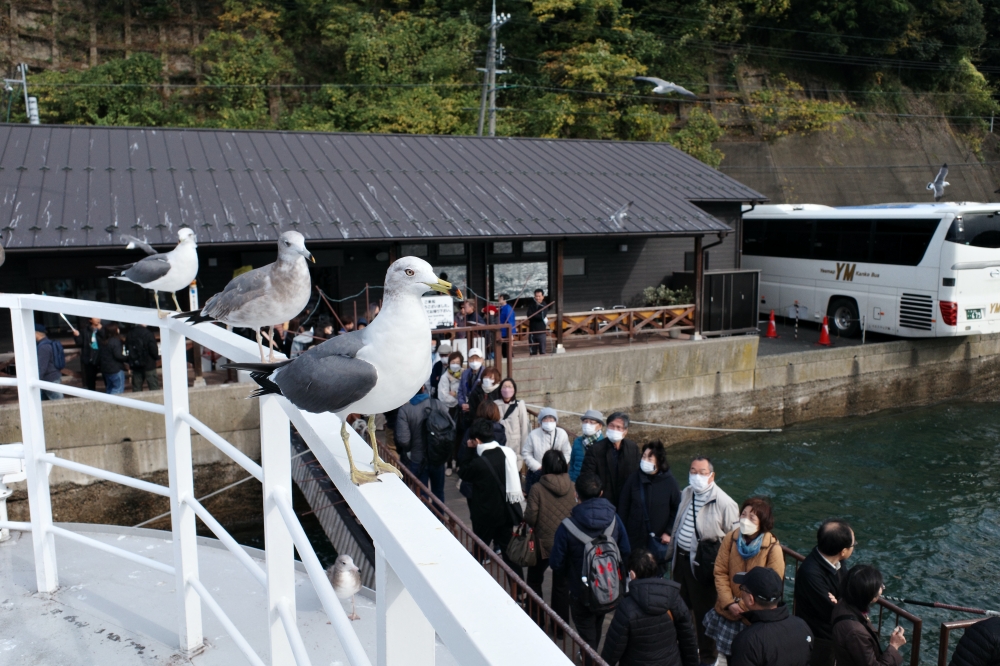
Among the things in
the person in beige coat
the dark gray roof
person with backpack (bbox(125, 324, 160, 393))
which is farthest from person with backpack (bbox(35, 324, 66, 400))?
the person in beige coat

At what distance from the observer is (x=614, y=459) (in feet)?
23.3

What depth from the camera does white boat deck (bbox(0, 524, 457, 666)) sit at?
315 centimetres

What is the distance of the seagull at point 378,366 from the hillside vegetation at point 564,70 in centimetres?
2552

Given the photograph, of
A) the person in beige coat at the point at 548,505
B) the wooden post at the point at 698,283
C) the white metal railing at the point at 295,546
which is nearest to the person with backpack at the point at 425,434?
the person in beige coat at the point at 548,505

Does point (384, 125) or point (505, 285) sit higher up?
point (384, 125)

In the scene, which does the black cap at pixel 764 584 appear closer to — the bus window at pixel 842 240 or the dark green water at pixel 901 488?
the dark green water at pixel 901 488

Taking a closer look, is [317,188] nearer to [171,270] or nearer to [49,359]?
[49,359]

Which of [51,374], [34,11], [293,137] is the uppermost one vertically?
[34,11]

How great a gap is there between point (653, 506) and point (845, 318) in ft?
51.1

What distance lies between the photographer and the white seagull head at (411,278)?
2238mm

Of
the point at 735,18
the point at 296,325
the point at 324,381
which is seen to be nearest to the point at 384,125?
the point at 296,325

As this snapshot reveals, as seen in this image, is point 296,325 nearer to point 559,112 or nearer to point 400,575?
point 400,575

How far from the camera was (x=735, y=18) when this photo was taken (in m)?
33.9

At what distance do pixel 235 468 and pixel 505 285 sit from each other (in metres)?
7.37
